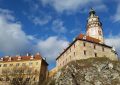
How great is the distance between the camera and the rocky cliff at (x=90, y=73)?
60.5 metres

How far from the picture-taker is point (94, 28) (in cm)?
8575

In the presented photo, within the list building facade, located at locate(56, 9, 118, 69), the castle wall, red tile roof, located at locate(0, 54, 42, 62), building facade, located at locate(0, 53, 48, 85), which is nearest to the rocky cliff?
the castle wall

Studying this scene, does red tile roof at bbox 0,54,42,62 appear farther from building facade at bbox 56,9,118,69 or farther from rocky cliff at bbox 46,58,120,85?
rocky cliff at bbox 46,58,120,85

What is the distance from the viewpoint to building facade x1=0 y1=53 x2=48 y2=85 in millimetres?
75625

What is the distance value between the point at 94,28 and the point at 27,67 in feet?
94.5

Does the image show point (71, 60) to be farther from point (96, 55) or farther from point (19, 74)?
point (19, 74)

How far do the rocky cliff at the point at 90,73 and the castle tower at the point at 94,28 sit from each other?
18256 mm

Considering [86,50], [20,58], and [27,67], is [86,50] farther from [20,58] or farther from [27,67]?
[20,58]

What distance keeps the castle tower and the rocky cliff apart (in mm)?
18256

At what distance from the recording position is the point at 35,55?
279 ft

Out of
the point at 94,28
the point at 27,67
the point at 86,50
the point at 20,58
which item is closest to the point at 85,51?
the point at 86,50

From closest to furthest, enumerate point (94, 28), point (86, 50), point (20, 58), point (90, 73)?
point (90, 73) < point (86, 50) < point (20, 58) < point (94, 28)

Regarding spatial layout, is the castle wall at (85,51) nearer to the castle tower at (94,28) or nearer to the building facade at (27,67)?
the castle tower at (94,28)

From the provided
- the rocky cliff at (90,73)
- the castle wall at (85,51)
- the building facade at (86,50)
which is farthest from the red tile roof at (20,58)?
the rocky cliff at (90,73)
